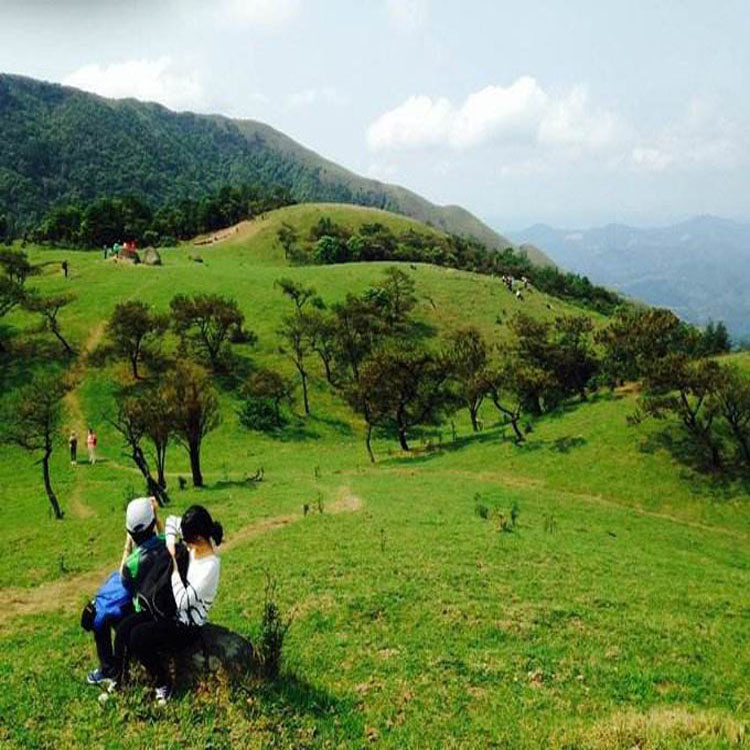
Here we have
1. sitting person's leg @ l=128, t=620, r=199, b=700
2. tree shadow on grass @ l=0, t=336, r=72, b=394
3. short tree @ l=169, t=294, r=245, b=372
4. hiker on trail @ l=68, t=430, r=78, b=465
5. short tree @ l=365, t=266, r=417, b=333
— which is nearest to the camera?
sitting person's leg @ l=128, t=620, r=199, b=700

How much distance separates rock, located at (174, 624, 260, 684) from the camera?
35.9 feet

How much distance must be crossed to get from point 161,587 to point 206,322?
71.0m

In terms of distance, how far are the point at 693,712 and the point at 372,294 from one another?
8557 centimetres

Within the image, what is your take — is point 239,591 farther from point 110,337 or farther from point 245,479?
point 110,337

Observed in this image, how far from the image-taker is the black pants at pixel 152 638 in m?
10.3

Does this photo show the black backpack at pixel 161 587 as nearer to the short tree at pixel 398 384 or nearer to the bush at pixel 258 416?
the short tree at pixel 398 384

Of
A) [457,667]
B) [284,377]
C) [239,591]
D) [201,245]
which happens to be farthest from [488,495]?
[201,245]

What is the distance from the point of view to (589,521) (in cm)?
3706

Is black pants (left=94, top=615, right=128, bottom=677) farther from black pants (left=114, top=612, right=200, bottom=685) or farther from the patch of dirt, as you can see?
the patch of dirt

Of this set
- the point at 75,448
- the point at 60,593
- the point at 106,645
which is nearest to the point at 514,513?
the point at 60,593

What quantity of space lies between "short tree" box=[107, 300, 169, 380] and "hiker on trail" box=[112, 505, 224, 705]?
6302 centimetres

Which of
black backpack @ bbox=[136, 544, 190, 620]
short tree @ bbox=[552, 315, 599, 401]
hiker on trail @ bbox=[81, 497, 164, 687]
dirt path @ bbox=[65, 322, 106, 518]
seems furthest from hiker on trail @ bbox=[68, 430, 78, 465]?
short tree @ bbox=[552, 315, 599, 401]

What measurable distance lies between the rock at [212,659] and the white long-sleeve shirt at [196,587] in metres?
1.15

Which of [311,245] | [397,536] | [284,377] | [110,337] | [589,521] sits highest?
[311,245]
